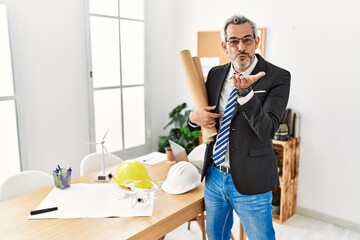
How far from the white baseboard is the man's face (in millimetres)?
2145

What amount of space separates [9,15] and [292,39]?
2.40 meters

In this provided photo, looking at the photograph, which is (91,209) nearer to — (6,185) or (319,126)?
(6,185)

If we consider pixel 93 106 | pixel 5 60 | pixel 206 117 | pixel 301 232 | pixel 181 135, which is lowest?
pixel 301 232

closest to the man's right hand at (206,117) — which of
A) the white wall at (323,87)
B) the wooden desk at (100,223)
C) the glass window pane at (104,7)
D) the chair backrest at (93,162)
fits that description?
the wooden desk at (100,223)

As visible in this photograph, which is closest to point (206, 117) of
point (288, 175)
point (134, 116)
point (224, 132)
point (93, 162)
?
point (224, 132)

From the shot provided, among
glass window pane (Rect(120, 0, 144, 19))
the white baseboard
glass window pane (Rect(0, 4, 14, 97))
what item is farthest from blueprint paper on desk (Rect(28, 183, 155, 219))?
glass window pane (Rect(120, 0, 144, 19))

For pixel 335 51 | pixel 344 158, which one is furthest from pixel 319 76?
pixel 344 158

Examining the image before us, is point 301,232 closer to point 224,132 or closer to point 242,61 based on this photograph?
point 224,132

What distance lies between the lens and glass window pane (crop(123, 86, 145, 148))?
3772 mm

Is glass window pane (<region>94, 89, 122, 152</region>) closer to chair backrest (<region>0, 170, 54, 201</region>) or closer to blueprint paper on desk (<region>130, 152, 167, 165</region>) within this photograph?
blueprint paper on desk (<region>130, 152, 167, 165</region>)

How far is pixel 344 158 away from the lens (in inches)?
116

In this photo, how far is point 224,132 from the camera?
166cm

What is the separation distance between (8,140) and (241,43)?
85.2 inches

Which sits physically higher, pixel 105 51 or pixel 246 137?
pixel 105 51
